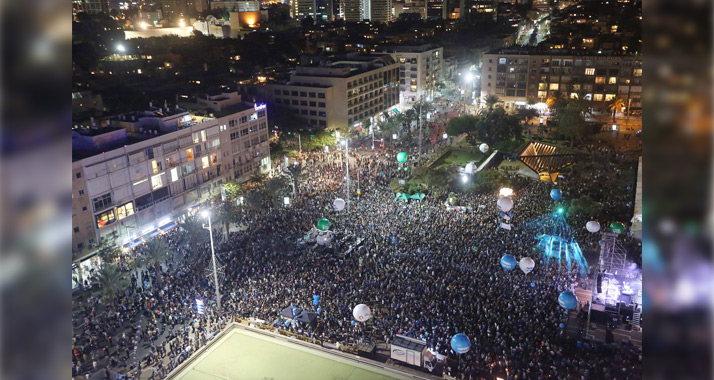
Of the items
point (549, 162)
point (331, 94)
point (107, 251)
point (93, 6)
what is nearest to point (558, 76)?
point (331, 94)

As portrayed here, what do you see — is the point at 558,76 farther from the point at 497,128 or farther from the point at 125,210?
the point at 125,210

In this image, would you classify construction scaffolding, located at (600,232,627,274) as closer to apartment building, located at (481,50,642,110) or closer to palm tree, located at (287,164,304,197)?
palm tree, located at (287,164,304,197)

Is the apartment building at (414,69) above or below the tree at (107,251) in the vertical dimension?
above

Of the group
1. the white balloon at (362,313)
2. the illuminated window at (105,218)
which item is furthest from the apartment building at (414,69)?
the white balloon at (362,313)

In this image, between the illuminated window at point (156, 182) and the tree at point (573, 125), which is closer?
the illuminated window at point (156, 182)

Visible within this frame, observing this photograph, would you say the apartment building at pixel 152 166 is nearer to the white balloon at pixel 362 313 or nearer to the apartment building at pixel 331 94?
the apartment building at pixel 331 94

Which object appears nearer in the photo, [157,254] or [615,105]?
[157,254]
